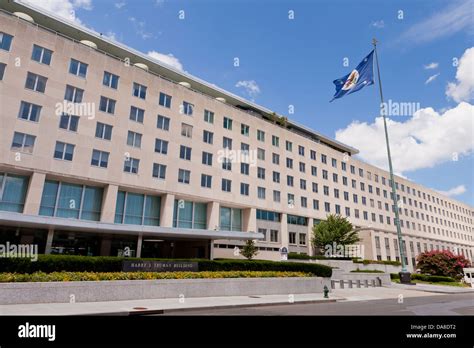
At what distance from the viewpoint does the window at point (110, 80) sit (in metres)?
31.6

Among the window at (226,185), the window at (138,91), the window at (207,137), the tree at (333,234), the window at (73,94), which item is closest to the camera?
the window at (73,94)

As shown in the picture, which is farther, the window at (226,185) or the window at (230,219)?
the window at (230,219)

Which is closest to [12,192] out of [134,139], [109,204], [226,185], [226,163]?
[109,204]

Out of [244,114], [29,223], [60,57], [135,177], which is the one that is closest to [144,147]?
[135,177]

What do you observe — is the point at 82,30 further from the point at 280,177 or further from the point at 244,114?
the point at 280,177

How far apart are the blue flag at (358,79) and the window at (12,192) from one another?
28.4 m

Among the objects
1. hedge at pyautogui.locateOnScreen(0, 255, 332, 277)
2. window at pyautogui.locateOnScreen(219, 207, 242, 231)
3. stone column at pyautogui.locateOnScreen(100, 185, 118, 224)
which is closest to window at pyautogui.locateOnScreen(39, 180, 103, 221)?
stone column at pyautogui.locateOnScreen(100, 185, 118, 224)

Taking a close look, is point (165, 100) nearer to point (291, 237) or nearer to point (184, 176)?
point (184, 176)

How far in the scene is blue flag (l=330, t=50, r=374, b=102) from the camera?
1119 inches

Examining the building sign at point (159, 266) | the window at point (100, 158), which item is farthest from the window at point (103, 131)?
the building sign at point (159, 266)

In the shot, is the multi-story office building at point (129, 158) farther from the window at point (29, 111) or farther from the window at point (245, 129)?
the window at point (245, 129)

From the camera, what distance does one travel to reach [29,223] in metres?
21.2

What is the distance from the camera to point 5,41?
26125 millimetres

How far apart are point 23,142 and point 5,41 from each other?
8609 millimetres
